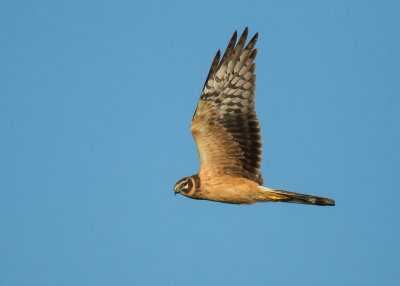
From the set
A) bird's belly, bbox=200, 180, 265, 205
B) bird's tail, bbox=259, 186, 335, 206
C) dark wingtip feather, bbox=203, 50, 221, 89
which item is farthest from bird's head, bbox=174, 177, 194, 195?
dark wingtip feather, bbox=203, 50, 221, 89

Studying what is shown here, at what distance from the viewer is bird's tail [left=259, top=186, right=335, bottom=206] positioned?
7.88 m

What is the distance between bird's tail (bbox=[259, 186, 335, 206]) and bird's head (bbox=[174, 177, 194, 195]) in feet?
3.90

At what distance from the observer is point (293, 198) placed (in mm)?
7992

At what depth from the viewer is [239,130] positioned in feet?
26.7

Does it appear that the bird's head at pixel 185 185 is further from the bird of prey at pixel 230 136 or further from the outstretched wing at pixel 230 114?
the outstretched wing at pixel 230 114

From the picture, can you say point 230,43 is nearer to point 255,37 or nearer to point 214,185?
point 255,37

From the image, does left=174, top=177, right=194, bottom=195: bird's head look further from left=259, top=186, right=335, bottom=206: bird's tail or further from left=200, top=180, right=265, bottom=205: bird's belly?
left=259, top=186, right=335, bottom=206: bird's tail

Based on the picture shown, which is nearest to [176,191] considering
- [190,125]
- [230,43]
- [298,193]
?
[190,125]

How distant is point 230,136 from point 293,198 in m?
1.47

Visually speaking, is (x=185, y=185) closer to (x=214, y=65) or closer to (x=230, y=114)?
(x=230, y=114)

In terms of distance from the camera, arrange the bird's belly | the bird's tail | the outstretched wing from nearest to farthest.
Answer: the bird's tail < the outstretched wing < the bird's belly

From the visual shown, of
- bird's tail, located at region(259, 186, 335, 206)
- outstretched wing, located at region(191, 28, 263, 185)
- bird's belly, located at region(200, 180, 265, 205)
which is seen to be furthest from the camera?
bird's belly, located at region(200, 180, 265, 205)

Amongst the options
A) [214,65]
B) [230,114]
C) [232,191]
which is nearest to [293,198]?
[232,191]

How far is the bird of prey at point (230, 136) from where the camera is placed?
26.2ft
